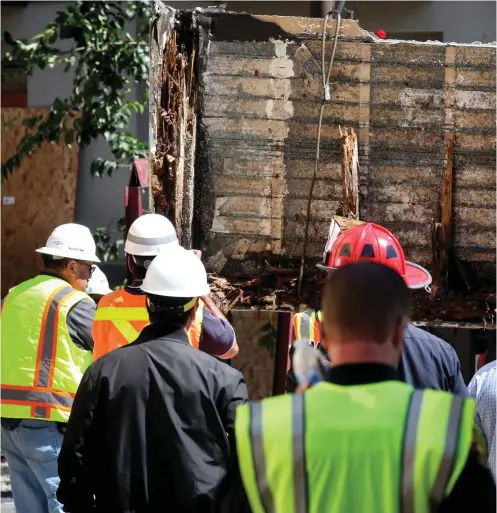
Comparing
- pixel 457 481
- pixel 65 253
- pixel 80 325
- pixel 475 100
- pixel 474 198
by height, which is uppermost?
pixel 475 100

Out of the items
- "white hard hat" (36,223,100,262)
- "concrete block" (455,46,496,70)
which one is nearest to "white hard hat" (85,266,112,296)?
"white hard hat" (36,223,100,262)

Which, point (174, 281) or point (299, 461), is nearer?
point (299, 461)

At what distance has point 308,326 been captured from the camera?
13.6ft

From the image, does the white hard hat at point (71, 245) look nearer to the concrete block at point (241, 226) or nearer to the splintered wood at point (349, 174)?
the concrete block at point (241, 226)

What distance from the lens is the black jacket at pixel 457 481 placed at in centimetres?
222

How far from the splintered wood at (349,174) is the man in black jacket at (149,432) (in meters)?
2.40

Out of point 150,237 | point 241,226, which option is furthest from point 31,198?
point 150,237

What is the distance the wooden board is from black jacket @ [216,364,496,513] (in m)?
8.29

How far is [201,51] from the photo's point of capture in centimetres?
562

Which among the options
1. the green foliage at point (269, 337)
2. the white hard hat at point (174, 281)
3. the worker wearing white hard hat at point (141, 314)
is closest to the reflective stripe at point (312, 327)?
the worker wearing white hard hat at point (141, 314)

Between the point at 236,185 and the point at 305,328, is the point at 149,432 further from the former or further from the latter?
the point at 236,185

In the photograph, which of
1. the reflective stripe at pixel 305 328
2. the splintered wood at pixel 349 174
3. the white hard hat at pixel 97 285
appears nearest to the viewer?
the reflective stripe at pixel 305 328

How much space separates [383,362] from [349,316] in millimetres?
133

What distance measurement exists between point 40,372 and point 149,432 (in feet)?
6.24
